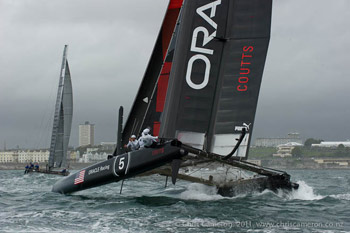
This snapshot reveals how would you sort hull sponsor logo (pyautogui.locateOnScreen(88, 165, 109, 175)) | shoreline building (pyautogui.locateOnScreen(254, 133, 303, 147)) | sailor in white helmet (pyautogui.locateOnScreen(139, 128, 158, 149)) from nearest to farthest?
sailor in white helmet (pyautogui.locateOnScreen(139, 128, 158, 149))
hull sponsor logo (pyautogui.locateOnScreen(88, 165, 109, 175))
shoreline building (pyautogui.locateOnScreen(254, 133, 303, 147))

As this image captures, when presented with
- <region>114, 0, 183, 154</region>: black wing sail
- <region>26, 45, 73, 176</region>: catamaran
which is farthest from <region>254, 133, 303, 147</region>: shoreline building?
<region>114, 0, 183, 154</region>: black wing sail

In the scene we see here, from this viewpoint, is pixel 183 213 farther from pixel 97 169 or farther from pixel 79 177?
pixel 79 177

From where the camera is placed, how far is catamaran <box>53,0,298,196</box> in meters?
8.45

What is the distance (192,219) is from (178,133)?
1774 mm

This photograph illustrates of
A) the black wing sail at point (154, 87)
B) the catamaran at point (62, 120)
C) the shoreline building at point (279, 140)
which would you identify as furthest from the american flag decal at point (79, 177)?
the shoreline building at point (279, 140)

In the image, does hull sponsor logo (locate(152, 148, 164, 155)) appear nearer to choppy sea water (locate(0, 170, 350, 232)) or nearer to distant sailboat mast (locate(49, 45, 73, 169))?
choppy sea water (locate(0, 170, 350, 232))

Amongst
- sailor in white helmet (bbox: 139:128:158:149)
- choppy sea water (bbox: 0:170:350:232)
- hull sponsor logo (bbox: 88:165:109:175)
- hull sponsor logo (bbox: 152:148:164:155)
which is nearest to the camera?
choppy sea water (bbox: 0:170:350:232)

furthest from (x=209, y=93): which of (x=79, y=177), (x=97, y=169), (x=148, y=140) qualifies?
(x=79, y=177)

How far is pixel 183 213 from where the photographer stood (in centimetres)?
781

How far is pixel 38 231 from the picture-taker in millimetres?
6438

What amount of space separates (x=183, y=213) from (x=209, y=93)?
2165 mm

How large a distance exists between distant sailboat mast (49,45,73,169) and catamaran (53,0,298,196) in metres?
19.2

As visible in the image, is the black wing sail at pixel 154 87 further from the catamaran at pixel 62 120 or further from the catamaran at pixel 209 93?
the catamaran at pixel 62 120

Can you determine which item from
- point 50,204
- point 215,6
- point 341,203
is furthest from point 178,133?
point 341,203
